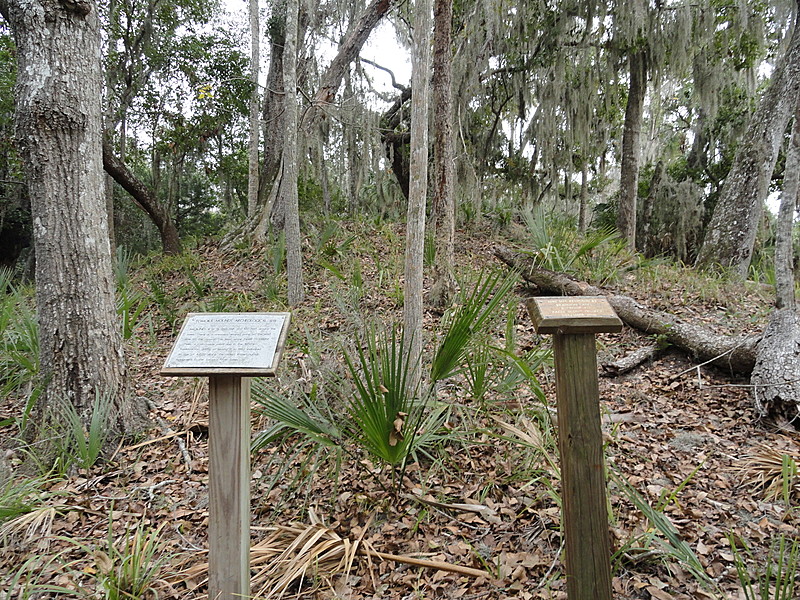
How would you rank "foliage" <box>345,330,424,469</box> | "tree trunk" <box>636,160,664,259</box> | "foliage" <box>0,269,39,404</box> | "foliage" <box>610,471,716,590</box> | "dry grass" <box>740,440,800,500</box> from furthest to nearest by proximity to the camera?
1. "tree trunk" <box>636,160,664,259</box>
2. "foliage" <box>0,269,39,404</box>
3. "dry grass" <box>740,440,800,500</box>
4. "foliage" <box>345,330,424,469</box>
5. "foliage" <box>610,471,716,590</box>

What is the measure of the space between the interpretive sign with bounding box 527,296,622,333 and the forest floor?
111 cm

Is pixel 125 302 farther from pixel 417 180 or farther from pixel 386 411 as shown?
pixel 386 411

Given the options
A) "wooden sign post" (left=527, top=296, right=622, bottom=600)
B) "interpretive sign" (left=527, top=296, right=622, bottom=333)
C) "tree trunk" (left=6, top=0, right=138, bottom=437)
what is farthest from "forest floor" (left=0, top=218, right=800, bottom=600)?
"interpretive sign" (left=527, top=296, right=622, bottom=333)

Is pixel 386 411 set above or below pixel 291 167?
below

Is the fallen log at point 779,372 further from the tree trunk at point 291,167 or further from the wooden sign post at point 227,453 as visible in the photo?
the tree trunk at point 291,167

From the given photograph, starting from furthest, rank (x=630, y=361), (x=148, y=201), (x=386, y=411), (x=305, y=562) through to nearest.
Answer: (x=148, y=201) < (x=630, y=361) < (x=386, y=411) < (x=305, y=562)

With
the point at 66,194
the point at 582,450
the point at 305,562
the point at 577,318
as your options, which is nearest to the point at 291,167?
the point at 66,194

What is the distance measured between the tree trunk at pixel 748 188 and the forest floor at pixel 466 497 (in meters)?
2.96

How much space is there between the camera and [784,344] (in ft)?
12.6

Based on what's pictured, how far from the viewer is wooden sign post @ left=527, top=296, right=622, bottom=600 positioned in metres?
2.03

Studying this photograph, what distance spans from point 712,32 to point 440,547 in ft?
32.7

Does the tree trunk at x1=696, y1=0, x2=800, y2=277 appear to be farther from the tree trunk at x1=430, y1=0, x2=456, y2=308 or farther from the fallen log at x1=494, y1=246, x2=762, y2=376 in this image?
the tree trunk at x1=430, y1=0, x2=456, y2=308

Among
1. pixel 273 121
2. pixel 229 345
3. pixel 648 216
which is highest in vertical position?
pixel 273 121

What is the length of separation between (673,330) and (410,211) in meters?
2.91
